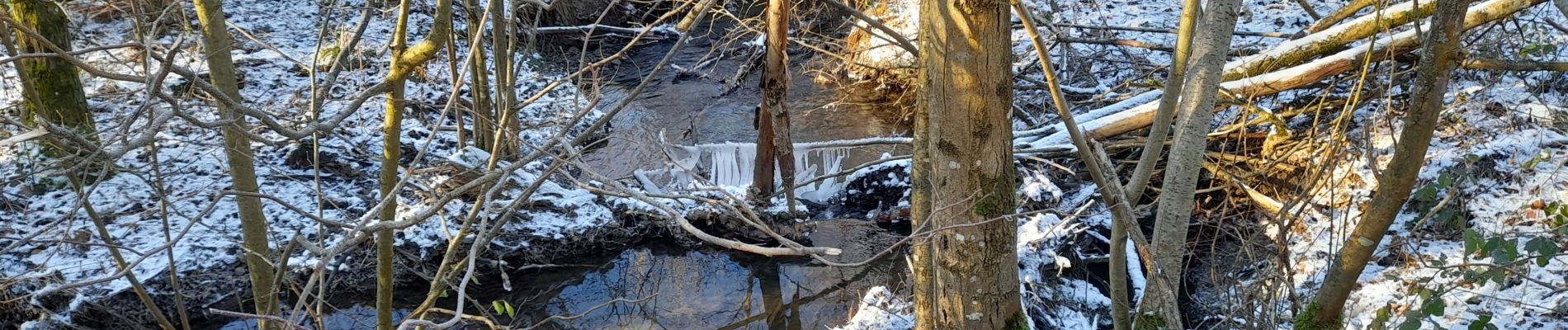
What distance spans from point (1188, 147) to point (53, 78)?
7.45 m

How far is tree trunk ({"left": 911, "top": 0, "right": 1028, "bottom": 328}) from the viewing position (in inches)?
123

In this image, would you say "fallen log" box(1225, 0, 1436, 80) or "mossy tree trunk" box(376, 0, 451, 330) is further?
"fallen log" box(1225, 0, 1436, 80)

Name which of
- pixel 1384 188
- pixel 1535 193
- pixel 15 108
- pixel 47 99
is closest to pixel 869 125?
pixel 1535 193

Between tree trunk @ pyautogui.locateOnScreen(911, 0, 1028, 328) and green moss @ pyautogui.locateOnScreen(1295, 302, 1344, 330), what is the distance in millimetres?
1263

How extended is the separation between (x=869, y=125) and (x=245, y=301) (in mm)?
5889

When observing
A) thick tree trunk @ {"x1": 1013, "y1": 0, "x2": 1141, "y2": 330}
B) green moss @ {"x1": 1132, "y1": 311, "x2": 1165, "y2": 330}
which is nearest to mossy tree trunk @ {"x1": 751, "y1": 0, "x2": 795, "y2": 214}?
thick tree trunk @ {"x1": 1013, "y1": 0, "x2": 1141, "y2": 330}

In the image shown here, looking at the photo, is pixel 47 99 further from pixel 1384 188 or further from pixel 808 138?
pixel 1384 188

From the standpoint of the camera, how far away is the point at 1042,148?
7.08 meters

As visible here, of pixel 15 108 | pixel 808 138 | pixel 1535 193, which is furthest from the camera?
pixel 808 138

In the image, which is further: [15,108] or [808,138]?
[808,138]

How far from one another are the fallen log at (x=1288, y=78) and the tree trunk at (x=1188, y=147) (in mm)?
2567

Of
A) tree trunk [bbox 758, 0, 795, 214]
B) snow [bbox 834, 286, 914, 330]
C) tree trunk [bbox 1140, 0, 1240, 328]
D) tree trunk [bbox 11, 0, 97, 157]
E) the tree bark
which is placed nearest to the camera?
tree trunk [bbox 1140, 0, 1240, 328]

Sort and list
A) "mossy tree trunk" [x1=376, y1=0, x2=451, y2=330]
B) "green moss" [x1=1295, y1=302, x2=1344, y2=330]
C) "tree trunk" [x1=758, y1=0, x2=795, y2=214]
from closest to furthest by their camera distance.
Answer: "mossy tree trunk" [x1=376, y1=0, x2=451, y2=330], "green moss" [x1=1295, y1=302, x2=1344, y2=330], "tree trunk" [x1=758, y1=0, x2=795, y2=214]

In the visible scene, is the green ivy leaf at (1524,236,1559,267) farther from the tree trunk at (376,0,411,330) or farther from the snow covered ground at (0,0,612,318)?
the snow covered ground at (0,0,612,318)
